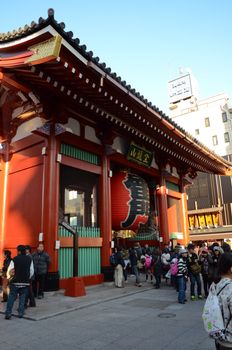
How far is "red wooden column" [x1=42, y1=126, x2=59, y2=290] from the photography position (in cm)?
904

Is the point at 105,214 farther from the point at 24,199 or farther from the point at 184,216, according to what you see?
the point at 184,216

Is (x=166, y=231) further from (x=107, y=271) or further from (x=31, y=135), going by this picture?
(x=31, y=135)

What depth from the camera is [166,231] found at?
15.1m

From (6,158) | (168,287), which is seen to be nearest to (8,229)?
(6,158)

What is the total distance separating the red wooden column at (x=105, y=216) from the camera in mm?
10964

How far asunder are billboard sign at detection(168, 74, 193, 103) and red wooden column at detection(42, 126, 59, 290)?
178ft

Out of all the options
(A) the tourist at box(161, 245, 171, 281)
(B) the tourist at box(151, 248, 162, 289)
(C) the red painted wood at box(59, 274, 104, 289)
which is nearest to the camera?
(C) the red painted wood at box(59, 274, 104, 289)

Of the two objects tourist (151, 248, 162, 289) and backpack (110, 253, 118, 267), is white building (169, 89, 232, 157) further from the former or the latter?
backpack (110, 253, 118, 267)

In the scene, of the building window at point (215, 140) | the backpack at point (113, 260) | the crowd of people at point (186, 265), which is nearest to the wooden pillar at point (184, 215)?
the crowd of people at point (186, 265)

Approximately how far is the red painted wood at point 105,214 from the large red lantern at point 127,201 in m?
0.48

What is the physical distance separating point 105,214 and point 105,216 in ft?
0.24

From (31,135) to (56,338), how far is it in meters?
7.11

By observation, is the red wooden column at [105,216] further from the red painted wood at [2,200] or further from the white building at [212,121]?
the white building at [212,121]

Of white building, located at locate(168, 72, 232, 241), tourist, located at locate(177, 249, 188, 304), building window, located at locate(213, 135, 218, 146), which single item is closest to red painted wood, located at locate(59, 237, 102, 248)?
tourist, located at locate(177, 249, 188, 304)
